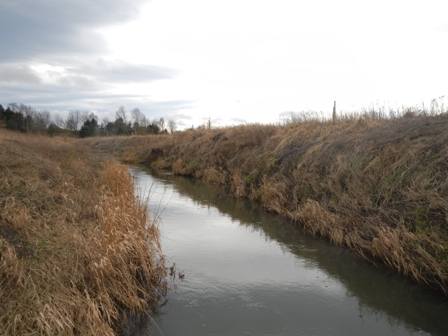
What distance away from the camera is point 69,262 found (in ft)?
16.2

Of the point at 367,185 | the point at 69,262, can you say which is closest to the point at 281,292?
the point at 69,262

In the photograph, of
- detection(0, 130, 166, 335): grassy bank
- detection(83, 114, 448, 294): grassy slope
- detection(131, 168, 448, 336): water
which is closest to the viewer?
detection(0, 130, 166, 335): grassy bank

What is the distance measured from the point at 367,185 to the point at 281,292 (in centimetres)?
393

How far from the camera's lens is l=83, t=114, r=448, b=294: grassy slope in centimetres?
641

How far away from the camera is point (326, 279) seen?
6.77 m

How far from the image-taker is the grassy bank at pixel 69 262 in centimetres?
390

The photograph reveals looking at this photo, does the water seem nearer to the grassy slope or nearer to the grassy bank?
the grassy slope

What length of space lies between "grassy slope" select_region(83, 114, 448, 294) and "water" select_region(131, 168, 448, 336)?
0.47m

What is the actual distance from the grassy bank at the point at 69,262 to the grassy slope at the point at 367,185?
4.34 meters

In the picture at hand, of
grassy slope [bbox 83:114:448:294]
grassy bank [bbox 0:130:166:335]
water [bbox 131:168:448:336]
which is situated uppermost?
grassy slope [bbox 83:114:448:294]

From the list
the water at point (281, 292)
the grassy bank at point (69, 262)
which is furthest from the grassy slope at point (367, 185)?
the grassy bank at point (69, 262)

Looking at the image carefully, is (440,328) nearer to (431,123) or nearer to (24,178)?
(431,123)

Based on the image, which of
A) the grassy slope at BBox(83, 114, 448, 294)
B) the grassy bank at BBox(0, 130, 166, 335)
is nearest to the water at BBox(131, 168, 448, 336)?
the grassy slope at BBox(83, 114, 448, 294)

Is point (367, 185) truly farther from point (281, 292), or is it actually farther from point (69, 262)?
point (69, 262)
